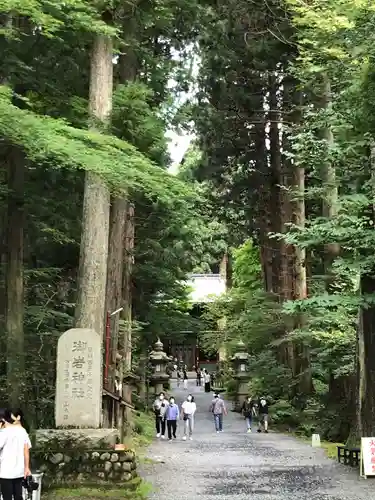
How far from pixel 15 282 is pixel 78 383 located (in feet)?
13.1

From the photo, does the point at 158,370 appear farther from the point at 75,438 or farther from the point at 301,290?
the point at 75,438

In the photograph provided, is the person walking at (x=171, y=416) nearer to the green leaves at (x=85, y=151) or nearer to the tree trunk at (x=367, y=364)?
the tree trunk at (x=367, y=364)

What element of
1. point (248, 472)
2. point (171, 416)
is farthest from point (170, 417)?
point (248, 472)

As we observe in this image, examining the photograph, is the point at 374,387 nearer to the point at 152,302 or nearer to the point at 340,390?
the point at 340,390

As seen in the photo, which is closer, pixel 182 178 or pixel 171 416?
pixel 182 178

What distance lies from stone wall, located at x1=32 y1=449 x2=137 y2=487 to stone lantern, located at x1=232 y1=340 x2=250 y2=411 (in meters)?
19.0

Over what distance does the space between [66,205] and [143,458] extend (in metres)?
5.84

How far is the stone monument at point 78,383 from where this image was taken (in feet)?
32.1

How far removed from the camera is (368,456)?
11.0 metres

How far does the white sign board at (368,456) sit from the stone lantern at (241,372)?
56.1ft

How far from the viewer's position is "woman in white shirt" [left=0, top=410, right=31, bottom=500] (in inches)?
263

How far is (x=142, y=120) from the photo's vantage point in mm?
12016

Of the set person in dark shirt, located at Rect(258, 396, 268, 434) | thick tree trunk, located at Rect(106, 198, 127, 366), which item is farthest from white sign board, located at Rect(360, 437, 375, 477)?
person in dark shirt, located at Rect(258, 396, 268, 434)

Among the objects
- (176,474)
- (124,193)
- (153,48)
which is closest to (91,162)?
(124,193)
